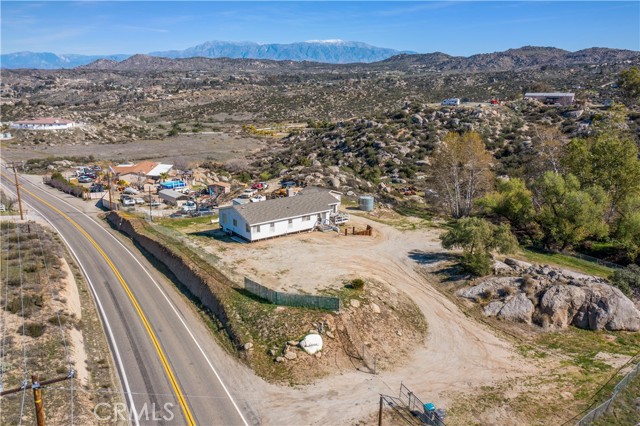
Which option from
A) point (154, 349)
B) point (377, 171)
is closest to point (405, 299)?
point (154, 349)

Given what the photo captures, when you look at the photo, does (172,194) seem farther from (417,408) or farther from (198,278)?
(417,408)

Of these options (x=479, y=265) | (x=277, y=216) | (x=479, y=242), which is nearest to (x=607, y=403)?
(x=479, y=265)

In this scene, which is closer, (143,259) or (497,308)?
(497,308)

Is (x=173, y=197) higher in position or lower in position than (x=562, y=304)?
higher

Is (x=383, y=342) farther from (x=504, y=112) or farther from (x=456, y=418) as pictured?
(x=504, y=112)

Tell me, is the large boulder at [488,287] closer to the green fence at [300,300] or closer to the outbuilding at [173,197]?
the green fence at [300,300]

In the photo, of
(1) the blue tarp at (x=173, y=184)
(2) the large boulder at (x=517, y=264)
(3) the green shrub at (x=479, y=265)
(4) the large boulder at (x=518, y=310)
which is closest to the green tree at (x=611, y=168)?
(2) the large boulder at (x=517, y=264)
